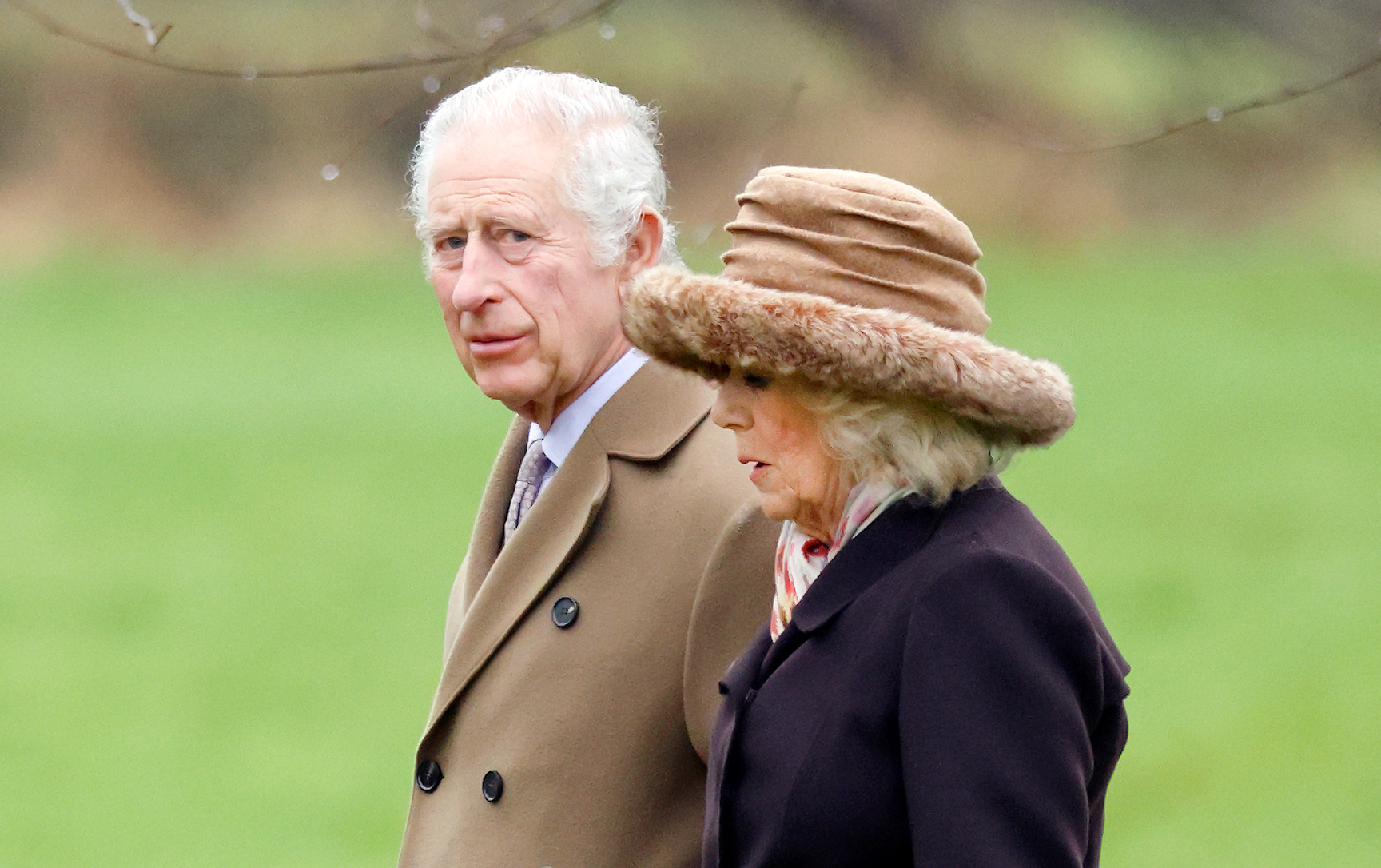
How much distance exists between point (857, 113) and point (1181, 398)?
825 cm

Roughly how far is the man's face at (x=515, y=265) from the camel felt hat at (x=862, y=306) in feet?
1.33

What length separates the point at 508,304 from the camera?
2.44m

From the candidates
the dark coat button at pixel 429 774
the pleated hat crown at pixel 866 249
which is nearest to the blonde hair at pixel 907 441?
the pleated hat crown at pixel 866 249

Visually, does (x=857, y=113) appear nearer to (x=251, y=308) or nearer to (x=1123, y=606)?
(x=1123, y=606)

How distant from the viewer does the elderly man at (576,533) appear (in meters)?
2.34

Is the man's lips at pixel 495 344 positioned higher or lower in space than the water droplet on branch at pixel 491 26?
lower

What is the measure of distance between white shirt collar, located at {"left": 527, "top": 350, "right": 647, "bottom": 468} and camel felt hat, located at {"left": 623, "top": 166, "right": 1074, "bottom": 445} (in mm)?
478

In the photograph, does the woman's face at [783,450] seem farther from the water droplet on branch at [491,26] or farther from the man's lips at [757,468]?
the water droplet on branch at [491,26]

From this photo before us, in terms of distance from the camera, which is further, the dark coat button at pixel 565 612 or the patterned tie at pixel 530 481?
the patterned tie at pixel 530 481

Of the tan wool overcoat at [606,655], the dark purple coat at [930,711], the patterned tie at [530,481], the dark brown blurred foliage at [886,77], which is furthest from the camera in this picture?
the dark brown blurred foliage at [886,77]

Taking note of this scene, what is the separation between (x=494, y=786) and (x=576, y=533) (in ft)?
1.20

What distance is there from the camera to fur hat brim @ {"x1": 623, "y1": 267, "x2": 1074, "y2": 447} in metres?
1.90

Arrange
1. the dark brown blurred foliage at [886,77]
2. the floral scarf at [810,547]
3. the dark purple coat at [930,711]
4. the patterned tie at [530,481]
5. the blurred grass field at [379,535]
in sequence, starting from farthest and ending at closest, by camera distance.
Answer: the blurred grass field at [379,535] → the dark brown blurred foliage at [886,77] → the patterned tie at [530,481] → the floral scarf at [810,547] → the dark purple coat at [930,711]

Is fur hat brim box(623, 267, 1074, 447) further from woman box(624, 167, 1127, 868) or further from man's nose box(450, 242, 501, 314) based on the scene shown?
man's nose box(450, 242, 501, 314)
